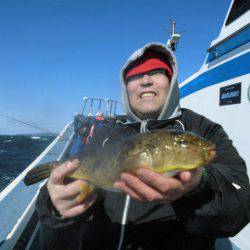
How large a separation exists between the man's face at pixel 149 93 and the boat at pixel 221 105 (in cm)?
128

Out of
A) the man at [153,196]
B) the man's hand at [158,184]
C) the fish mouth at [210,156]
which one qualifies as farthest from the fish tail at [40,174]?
the fish mouth at [210,156]

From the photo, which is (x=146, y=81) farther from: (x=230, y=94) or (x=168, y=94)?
(x=230, y=94)

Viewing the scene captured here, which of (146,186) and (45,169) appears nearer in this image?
(146,186)

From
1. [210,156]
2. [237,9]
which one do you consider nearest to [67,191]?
[210,156]

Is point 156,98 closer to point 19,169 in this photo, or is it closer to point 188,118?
point 188,118

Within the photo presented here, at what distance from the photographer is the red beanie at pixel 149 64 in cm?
354

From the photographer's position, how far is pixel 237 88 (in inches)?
164

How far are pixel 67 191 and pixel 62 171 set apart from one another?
164mm

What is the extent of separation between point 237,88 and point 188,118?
4.67ft

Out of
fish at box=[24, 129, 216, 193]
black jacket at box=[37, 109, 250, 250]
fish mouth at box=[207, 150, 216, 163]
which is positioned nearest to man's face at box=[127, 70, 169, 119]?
black jacket at box=[37, 109, 250, 250]

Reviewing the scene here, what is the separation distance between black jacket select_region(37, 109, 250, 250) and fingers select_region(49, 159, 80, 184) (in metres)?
0.41

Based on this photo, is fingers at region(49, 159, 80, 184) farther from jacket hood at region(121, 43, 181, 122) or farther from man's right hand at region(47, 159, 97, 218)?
jacket hood at region(121, 43, 181, 122)

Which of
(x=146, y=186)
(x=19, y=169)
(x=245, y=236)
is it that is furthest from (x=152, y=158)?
(x=19, y=169)

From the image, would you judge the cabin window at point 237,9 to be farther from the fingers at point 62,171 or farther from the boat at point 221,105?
the fingers at point 62,171
